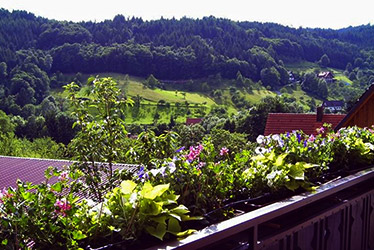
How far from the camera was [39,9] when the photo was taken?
117 meters

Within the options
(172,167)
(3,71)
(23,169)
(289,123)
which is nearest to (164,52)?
(3,71)

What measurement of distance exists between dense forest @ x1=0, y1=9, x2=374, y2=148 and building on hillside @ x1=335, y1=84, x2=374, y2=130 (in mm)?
69254

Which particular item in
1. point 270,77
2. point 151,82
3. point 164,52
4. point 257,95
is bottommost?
point 257,95

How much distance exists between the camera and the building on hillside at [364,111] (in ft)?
34.8

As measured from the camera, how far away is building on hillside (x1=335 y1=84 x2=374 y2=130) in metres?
10.6

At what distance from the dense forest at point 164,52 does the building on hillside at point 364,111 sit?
227ft

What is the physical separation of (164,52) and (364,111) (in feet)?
296

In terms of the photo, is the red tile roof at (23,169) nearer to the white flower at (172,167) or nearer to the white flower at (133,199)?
the white flower at (172,167)

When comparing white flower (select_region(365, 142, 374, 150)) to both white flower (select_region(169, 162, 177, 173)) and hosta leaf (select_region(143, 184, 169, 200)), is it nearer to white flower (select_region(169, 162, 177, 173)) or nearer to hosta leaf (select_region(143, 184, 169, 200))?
white flower (select_region(169, 162, 177, 173))

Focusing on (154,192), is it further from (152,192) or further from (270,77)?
(270,77)

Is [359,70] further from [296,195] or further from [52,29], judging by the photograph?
[296,195]

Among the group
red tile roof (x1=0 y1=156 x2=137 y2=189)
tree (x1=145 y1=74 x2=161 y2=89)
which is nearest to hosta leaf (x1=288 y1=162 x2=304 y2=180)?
red tile roof (x1=0 y1=156 x2=137 y2=189)

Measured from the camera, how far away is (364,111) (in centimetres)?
1095

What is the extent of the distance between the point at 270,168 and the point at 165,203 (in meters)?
0.85
